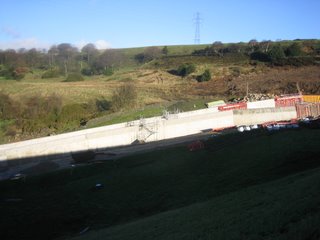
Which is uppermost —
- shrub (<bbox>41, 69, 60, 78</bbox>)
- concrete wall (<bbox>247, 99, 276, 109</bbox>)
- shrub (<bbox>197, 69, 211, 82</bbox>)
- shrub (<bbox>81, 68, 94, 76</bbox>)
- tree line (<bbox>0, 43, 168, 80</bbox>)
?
tree line (<bbox>0, 43, 168, 80</bbox>)

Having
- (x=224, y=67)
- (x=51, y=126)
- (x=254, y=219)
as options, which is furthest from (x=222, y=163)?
(x=224, y=67)

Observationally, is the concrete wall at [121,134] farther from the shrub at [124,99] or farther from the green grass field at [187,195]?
the shrub at [124,99]

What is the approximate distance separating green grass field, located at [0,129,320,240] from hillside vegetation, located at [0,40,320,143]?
76.3 feet

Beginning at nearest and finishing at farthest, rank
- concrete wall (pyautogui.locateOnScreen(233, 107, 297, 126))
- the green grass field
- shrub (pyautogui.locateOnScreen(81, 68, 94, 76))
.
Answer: the green grass field → concrete wall (pyautogui.locateOnScreen(233, 107, 297, 126)) → shrub (pyautogui.locateOnScreen(81, 68, 94, 76))

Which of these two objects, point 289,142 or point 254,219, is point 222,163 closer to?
point 289,142


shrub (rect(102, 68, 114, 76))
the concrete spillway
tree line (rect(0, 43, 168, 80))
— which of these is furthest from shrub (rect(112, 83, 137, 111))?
shrub (rect(102, 68, 114, 76))

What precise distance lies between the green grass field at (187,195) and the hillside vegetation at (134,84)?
2326cm

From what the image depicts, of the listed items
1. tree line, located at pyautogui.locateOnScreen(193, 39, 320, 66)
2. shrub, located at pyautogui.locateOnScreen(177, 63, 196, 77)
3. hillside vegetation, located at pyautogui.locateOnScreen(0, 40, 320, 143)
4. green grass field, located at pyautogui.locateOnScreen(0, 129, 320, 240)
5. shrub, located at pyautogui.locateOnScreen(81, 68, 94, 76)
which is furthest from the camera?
shrub, located at pyautogui.locateOnScreen(81, 68, 94, 76)

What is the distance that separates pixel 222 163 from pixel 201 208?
13.5 m

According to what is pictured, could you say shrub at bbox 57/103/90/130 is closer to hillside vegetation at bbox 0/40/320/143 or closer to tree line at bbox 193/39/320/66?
hillside vegetation at bbox 0/40/320/143

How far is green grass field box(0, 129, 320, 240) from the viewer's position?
524 inches

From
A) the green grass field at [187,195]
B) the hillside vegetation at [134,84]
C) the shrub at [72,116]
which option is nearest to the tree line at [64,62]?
the hillside vegetation at [134,84]

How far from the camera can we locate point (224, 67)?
101375 millimetres

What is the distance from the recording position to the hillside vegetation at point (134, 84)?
63094mm
